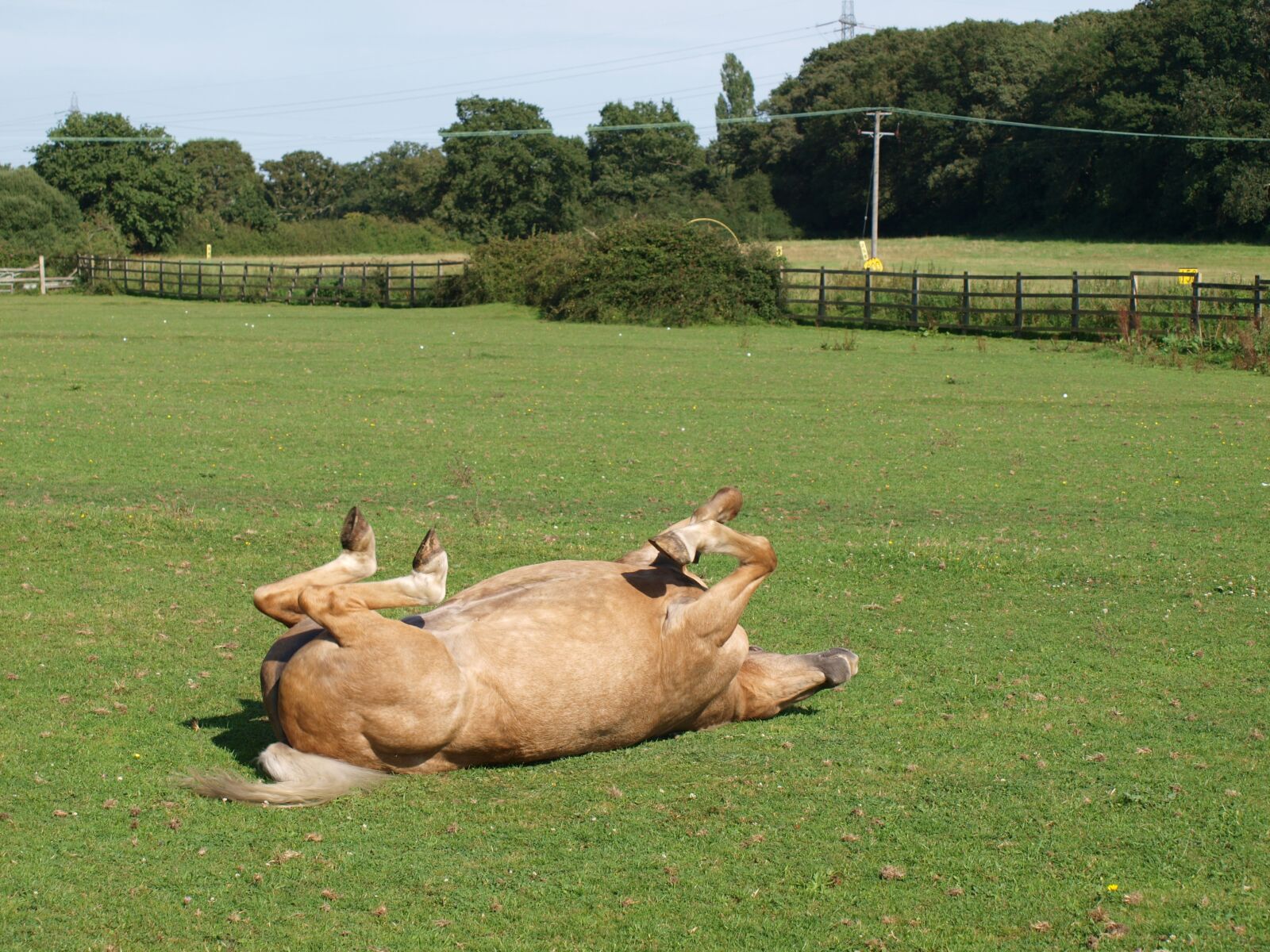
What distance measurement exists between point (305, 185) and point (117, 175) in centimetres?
5742

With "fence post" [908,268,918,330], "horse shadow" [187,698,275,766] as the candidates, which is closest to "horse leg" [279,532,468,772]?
"horse shadow" [187,698,275,766]

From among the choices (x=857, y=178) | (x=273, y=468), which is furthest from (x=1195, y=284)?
(x=857, y=178)

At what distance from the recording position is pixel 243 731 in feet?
19.1

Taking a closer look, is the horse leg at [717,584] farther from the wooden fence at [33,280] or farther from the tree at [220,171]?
the tree at [220,171]

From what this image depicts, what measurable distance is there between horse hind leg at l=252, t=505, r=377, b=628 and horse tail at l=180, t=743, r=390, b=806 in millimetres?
632

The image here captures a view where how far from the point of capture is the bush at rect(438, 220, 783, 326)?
132 feet

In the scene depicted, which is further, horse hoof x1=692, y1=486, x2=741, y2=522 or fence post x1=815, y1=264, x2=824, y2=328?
fence post x1=815, y1=264, x2=824, y2=328

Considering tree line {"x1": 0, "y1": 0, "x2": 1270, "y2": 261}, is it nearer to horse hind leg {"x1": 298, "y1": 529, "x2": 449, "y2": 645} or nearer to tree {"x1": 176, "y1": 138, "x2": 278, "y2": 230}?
tree {"x1": 176, "y1": 138, "x2": 278, "y2": 230}

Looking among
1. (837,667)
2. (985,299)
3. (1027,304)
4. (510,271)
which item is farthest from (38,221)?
(837,667)

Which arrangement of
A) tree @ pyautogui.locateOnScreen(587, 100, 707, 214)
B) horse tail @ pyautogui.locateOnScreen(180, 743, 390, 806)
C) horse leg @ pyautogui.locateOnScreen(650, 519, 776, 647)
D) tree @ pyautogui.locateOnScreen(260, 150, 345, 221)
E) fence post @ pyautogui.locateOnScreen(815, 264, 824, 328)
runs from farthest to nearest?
tree @ pyautogui.locateOnScreen(260, 150, 345, 221)
tree @ pyautogui.locateOnScreen(587, 100, 707, 214)
fence post @ pyautogui.locateOnScreen(815, 264, 824, 328)
horse leg @ pyautogui.locateOnScreen(650, 519, 776, 647)
horse tail @ pyautogui.locateOnScreen(180, 743, 390, 806)

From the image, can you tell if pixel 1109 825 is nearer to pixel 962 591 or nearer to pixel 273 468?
pixel 962 591

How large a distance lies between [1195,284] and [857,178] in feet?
213

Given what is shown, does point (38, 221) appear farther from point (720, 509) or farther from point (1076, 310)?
point (720, 509)

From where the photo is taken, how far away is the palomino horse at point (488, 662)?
4.91m
